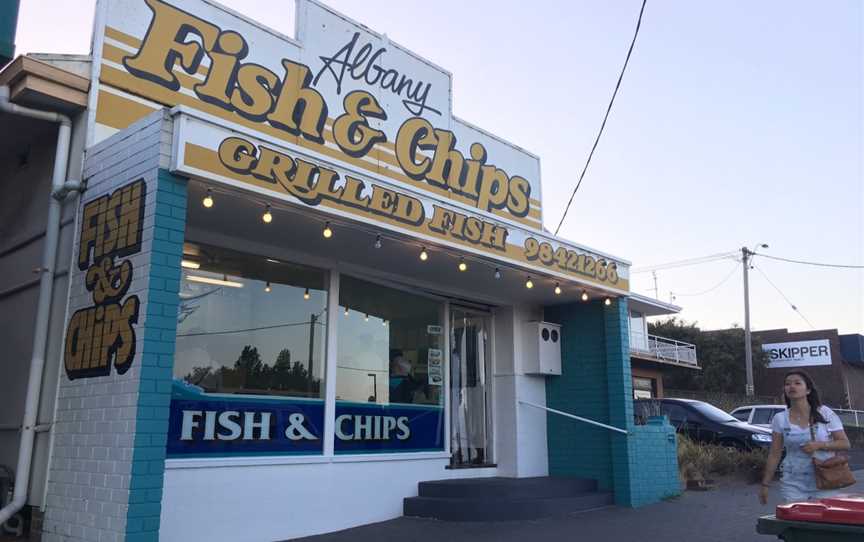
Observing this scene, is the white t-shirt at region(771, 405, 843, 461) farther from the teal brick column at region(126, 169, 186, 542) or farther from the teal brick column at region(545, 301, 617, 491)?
the teal brick column at region(545, 301, 617, 491)

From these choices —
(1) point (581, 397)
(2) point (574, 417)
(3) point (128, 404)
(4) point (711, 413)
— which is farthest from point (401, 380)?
(4) point (711, 413)

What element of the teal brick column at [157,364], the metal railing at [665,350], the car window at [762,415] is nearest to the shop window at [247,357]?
the teal brick column at [157,364]

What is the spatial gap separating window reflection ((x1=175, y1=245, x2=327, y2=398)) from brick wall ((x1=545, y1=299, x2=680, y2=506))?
4261 mm

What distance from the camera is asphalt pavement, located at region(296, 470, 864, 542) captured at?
25.5 ft

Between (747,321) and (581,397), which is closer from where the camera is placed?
(581,397)

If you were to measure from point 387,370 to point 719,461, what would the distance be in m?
6.84

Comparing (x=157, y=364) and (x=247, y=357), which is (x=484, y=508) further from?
(x=157, y=364)

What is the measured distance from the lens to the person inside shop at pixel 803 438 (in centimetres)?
532

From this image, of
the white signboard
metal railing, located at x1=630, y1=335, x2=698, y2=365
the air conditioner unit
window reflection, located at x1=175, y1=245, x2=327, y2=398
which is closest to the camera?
window reflection, located at x1=175, y1=245, x2=327, y2=398

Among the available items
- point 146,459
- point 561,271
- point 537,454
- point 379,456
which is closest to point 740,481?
point 537,454

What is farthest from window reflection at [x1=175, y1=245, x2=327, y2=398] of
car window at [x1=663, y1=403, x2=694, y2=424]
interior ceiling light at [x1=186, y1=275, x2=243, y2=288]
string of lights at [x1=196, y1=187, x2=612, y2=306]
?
car window at [x1=663, y1=403, x2=694, y2=424]

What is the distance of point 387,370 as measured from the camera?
31.5 feet

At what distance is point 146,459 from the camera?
208 inches

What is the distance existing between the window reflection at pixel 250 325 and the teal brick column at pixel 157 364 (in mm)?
1804
